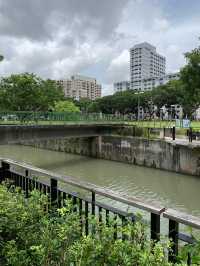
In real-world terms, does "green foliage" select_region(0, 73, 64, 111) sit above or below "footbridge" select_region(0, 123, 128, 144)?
above

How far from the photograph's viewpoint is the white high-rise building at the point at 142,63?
12231cm

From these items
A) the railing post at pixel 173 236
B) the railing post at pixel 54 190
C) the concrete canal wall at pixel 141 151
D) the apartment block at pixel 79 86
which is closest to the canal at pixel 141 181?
the concrete canal wall at pixel 141 151

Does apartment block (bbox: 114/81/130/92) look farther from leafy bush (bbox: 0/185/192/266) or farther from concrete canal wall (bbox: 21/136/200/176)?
leafy bush (bbox: 0/185/192/266)

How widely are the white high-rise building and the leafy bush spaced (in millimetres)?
117015

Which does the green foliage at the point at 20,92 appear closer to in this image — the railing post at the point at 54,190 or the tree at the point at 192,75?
the tree at the point at 192,75

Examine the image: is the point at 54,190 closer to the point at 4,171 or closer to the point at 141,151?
the point at 4,171

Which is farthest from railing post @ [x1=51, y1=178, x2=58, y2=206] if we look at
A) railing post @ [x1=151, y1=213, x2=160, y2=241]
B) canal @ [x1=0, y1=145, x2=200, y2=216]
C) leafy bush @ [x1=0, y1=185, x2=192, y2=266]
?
canal @ [x1=0, y1=145, x2=200, y2=216]

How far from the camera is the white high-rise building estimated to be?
401 ft

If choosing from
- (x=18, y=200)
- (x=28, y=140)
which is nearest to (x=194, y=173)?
(x=28, y=140)

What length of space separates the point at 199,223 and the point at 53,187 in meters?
2.27

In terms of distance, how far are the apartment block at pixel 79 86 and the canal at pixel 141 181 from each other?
93173mm

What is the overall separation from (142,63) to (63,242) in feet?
409

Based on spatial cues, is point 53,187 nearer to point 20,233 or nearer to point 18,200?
point 18,200

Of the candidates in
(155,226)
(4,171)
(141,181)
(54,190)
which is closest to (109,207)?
(155,226)
